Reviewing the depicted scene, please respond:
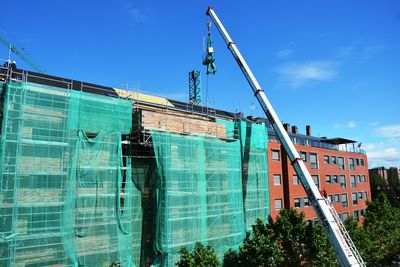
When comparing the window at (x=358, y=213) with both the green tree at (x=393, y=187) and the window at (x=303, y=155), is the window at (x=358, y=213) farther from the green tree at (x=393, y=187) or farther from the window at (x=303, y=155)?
the green tree at (x=393, y=187)

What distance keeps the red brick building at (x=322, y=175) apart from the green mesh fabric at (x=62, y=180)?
17.4 metres

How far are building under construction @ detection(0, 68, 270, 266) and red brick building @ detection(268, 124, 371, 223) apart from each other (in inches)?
303

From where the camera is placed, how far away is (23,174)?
16.9 metres

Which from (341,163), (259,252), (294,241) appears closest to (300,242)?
(294,241)

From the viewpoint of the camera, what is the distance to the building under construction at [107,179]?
55.3ft

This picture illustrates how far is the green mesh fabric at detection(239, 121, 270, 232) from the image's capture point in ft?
92.6

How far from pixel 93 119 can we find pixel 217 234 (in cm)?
1151

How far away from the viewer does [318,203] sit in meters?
22.4

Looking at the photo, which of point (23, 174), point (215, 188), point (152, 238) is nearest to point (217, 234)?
point (215, 188)

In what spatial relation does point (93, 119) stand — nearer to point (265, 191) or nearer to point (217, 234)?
point (217, 234)

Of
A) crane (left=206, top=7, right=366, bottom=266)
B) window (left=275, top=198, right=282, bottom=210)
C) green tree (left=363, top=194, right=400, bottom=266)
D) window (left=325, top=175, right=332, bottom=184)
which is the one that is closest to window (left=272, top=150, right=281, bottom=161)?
window (left=275, top=198, right=282, bottom=210)

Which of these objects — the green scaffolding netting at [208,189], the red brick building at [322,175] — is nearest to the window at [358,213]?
the red brick building at [322,175]

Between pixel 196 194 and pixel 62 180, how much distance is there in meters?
8.80

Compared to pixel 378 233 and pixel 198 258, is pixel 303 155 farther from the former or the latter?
pixel 198 258
